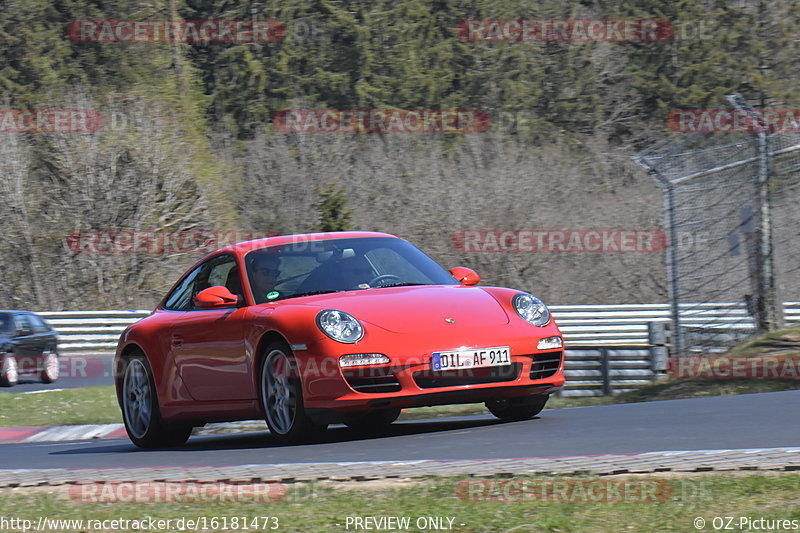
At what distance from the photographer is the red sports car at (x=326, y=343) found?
770 cm

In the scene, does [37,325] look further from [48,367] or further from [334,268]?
[334,268]

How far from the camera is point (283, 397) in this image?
7984 millimetres

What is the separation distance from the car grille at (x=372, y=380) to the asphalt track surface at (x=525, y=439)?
0.33 meters

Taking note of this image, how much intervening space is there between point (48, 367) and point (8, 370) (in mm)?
1101

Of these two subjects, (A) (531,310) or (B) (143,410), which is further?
(B) (143,410)

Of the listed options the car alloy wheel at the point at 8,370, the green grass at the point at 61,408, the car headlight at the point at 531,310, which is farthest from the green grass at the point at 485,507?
the car alloy wheel at the point at 8,370

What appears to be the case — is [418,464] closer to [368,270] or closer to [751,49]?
[368,270]

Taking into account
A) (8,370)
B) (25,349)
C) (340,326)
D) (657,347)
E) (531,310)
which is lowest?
(8,370)

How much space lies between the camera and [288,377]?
786 centimetres

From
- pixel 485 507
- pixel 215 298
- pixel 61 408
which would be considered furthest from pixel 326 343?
pixel 61 408

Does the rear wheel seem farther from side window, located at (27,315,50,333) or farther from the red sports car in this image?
the red sports car

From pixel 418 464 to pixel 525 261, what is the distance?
33359mm

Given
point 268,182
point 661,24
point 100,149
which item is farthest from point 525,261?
point 661,24

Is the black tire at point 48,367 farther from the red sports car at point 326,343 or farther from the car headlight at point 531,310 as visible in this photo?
the car headlight at point 531,310
